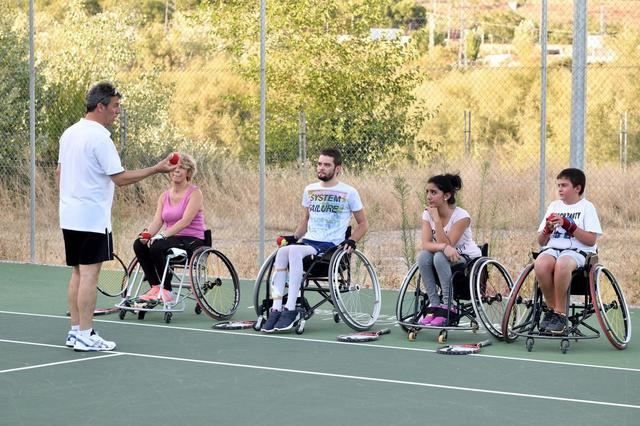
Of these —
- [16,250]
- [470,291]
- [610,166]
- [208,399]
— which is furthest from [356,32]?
[208,399]

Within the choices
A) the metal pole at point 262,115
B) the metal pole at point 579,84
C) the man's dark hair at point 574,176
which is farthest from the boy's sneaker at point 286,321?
the metal pole at point 262,115

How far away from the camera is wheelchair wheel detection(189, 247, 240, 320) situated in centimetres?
877

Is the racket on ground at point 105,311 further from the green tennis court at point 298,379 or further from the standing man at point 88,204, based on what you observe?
the standing man at point 88,204

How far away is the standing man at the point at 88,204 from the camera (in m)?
7.59

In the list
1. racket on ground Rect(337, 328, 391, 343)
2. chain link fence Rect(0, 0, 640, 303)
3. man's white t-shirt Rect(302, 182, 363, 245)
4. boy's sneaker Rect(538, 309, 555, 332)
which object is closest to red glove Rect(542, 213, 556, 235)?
boy's sneaker Rect(538, 309, 555, 332)

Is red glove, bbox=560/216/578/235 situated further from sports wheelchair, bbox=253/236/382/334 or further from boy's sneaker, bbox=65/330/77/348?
boy's sneaker, bbox=65/330/77/348

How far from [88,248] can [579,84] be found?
12.2 feet

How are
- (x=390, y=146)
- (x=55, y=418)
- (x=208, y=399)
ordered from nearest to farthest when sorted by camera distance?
(x=55, y=418), (x=208, y=399), (x=390, y=146)

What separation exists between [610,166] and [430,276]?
25.8ft

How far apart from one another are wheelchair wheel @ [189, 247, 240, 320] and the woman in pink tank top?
0.56 feet

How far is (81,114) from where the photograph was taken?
17.1 metres

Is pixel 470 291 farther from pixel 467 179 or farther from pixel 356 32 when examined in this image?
pixel 356 32

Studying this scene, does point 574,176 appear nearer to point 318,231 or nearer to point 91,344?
point 318,231

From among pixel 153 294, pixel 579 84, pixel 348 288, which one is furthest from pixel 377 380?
pixel 579 84
